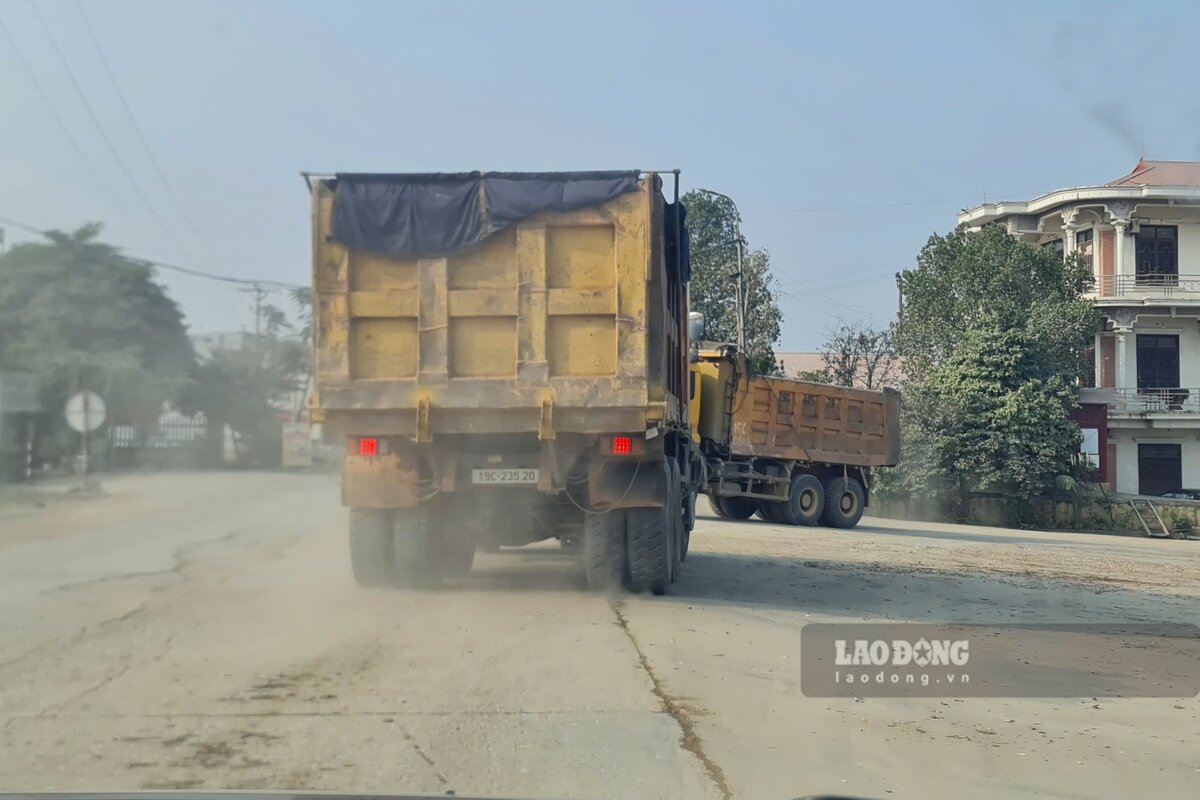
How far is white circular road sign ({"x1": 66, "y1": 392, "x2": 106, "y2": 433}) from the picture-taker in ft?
28.5

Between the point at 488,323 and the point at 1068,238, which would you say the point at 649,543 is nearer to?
the point at 488,323

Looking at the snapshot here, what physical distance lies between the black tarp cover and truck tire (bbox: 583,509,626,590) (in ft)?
8.23

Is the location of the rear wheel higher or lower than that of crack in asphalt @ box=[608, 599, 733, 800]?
higher

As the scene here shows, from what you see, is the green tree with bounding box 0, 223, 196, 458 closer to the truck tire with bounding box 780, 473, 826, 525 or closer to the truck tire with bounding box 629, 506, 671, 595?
the truck tire with bounding box 629, 506, 671, 595

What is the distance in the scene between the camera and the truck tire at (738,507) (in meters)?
24.6

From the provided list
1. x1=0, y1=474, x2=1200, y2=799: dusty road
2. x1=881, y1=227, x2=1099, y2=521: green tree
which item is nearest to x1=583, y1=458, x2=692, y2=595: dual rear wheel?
x1=0, y1=474, x2=1200, y2=799: dusty road

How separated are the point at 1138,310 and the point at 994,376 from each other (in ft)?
28.0

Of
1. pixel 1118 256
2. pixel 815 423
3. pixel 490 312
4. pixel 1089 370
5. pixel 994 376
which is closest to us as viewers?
pixel 490 312

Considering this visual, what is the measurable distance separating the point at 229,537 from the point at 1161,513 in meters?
29.0

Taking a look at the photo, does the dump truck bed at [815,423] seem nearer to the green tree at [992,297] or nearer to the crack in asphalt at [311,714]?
the green tree at [992,297]

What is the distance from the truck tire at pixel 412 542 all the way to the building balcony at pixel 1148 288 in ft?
114

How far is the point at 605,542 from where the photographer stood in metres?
10.0

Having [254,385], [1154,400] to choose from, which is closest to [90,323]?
[254,385]

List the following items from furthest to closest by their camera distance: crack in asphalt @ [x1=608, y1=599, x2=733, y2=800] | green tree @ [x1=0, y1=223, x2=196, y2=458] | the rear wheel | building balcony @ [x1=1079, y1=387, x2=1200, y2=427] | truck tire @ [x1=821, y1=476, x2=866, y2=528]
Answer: building balcony @ [x1=1079, y1=387, x2=1200, y2=427], truck tire @ [x1=821, y1=476, x2=866, y2=528], the rear wheel, green tree @ [x1=0, y1=223, x2=196, y2=458], crack in asphalt @ [x1=608, y1=599, x2=733, y2=800]
